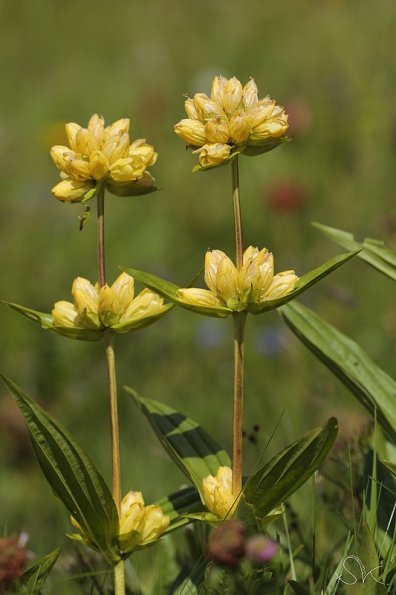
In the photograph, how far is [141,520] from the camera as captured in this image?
1312 mm

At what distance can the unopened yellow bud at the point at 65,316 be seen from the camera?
1330mm

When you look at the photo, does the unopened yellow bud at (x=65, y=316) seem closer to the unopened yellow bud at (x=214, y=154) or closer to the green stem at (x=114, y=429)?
the green stem at (x=114, y=429)

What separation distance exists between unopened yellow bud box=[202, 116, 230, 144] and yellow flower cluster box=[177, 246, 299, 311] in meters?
0.15

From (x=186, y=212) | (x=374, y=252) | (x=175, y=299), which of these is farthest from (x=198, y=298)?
(x=186, y=212)

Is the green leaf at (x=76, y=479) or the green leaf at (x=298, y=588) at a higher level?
the green leaf at (x=76, y=479)

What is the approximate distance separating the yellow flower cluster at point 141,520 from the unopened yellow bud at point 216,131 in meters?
0.51

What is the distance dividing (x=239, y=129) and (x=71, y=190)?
26cm

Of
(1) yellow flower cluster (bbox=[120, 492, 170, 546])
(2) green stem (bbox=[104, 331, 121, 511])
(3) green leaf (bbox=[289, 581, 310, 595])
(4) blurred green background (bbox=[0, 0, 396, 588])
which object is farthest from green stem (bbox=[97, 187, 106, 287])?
(4) blurred green background (bbox=[0, 0, 396, 588])

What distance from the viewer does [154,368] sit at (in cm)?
361

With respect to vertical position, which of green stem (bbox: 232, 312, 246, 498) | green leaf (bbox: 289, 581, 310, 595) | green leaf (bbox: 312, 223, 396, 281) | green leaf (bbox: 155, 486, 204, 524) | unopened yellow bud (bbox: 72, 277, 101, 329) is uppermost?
green leaf (bbox: 312, 223, 396, 281)

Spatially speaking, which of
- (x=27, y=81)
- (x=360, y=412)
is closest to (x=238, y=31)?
(x=27, y=81)

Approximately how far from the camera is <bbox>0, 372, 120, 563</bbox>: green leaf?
4.17 ft

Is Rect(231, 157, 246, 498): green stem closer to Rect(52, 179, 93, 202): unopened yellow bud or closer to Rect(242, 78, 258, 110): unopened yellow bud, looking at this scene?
Rect(242, 78, 258, 110): unopened yellow bud

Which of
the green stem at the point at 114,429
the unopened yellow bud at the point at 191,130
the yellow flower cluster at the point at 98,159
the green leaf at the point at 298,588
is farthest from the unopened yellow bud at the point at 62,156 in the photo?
the green leaf at the point at 298,588
